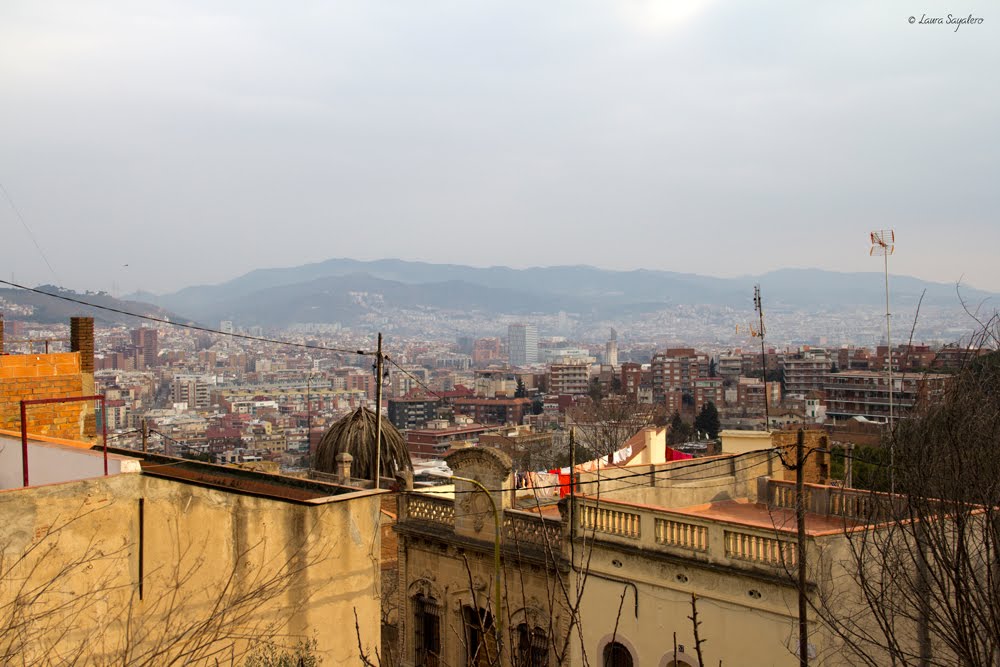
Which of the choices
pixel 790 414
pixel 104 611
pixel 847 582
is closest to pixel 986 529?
pixel 847 582

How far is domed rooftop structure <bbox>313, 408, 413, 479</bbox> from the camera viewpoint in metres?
20.1

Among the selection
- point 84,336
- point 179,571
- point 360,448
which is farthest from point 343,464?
point 179,571

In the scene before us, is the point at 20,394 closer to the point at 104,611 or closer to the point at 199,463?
the point at 199,463

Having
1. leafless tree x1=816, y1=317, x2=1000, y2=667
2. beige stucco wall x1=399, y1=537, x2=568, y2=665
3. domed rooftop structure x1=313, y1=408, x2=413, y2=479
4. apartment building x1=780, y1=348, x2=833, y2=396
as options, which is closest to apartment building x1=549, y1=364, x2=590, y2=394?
apartment building x1=780, y1=348, x2=833, y2=396

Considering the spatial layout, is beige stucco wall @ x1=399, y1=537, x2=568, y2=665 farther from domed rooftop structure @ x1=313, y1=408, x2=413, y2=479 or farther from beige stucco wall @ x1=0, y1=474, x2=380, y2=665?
domed rooftop structure @ x1=313, y1=408, x2=413, y2=479

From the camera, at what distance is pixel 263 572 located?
5.77 metres

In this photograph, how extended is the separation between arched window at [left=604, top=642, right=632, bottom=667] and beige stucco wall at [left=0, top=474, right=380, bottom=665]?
17.3 ft

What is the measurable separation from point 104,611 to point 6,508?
2.63 feet

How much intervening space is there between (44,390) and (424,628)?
6289mm

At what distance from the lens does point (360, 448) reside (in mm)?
20156

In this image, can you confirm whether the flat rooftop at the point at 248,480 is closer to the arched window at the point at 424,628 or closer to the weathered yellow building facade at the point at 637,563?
the weathered yellow building facade at the point at 637,563

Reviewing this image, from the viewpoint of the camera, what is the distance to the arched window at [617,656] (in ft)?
35.8

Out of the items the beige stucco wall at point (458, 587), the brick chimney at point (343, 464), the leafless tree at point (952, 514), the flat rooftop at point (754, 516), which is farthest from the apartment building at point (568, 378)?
the leafless tree at point (952, 514)

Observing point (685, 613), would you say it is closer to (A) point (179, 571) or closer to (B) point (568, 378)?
(A) point (179, 571)
